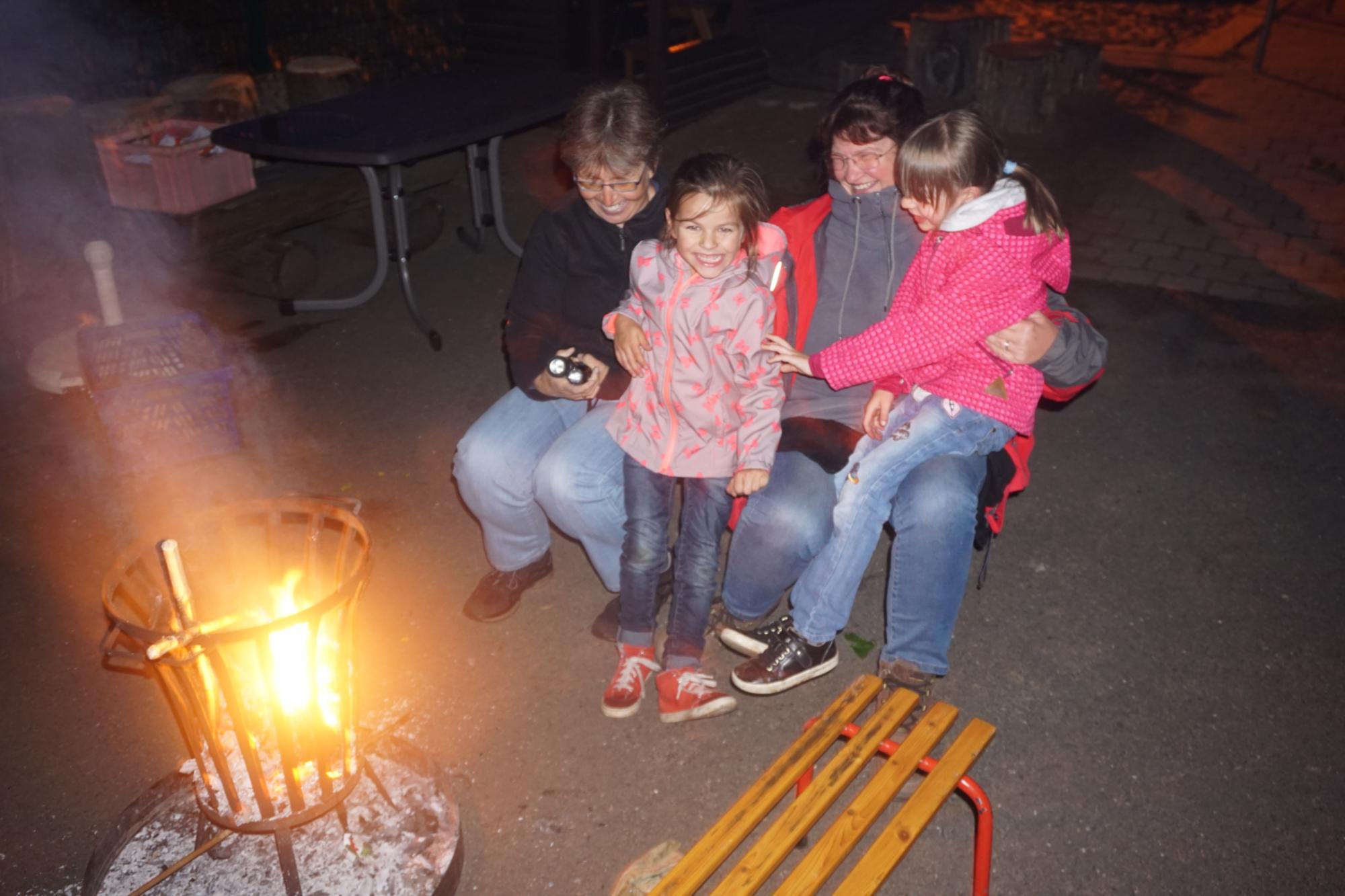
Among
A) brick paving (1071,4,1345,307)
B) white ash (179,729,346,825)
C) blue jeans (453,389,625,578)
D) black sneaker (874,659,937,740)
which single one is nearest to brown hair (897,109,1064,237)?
blue jeans (453,389,625,578)

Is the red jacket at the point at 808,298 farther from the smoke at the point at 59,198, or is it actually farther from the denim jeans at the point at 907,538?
the smoke at the point at 59,198

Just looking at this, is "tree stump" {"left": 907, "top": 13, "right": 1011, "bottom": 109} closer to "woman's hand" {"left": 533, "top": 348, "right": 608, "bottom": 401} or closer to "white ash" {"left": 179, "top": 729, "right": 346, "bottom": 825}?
"woman's hand" {"left": 533, "top": 348, "right": 608, "bottom": 401}

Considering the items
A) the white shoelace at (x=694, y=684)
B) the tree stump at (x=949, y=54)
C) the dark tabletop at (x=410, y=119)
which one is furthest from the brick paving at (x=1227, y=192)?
the white shoelace at (x=694, y=684)

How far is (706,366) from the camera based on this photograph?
2957 mm

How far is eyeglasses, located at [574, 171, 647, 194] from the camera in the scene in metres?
3.01

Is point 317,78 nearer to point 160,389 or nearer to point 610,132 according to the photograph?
point 160,389

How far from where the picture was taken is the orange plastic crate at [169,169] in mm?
5117

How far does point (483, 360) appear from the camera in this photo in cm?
537

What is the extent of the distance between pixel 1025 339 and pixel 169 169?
14.4ft

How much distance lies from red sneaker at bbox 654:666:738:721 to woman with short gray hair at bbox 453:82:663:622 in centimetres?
45

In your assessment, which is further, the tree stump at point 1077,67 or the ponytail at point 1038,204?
the tree stump at point 1077,67

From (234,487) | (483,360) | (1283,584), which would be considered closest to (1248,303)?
(1283,584)

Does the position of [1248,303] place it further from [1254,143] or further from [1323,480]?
[1254,143]

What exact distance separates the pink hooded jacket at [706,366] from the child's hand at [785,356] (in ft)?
0.09
